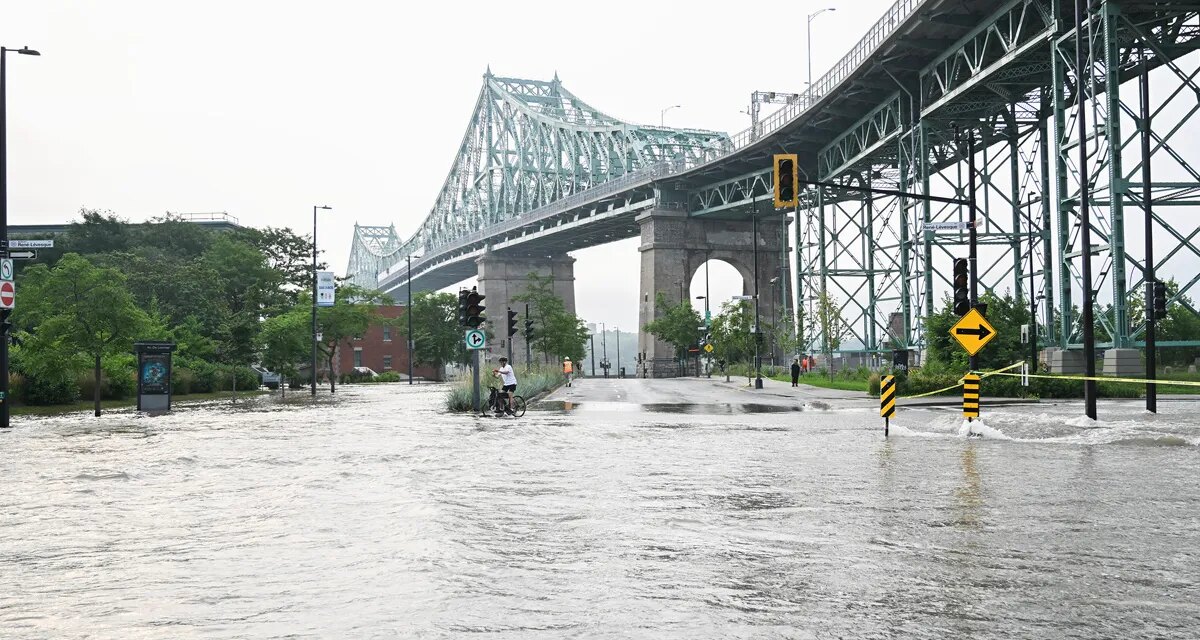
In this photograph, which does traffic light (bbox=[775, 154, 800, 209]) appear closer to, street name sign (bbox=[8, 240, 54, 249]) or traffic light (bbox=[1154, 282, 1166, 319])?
traffic light (bbox=[1154, 282, 1166, 319])

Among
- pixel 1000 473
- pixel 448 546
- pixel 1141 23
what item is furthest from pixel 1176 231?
A: pixel 448 546

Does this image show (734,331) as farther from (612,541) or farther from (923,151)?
(612,541)

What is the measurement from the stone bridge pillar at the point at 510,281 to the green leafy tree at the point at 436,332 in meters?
14.4

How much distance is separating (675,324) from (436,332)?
2591 cm

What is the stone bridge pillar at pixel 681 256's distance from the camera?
90.6m

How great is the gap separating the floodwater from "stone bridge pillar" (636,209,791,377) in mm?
72060

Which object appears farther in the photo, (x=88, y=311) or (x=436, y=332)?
(x=436, y=332)

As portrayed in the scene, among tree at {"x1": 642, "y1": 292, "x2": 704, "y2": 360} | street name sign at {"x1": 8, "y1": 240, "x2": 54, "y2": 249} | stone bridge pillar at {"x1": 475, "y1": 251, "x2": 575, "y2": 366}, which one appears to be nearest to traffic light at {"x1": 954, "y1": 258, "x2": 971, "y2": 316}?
street name sign at {"x1": 8, "y1": 240, "x2": 54, "y2": 249}

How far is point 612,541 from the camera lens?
9.20 meters

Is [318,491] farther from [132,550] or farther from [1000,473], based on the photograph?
[1000,473]

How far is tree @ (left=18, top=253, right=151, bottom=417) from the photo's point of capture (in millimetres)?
33781

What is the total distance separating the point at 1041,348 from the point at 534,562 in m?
38.5

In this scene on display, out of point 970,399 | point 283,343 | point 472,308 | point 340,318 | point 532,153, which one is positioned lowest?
point 970,399

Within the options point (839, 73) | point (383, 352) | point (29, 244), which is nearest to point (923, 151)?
point (839, 73)
